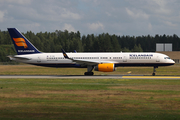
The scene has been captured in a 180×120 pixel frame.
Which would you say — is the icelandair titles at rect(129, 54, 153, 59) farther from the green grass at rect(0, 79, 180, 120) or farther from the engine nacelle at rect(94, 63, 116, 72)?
the green grass at rect(0, 79, 180, 120)

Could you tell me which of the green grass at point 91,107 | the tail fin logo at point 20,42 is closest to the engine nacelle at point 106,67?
the tail fin logo at point 20,42

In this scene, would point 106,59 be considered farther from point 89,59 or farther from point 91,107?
point 91,107

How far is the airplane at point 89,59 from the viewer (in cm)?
3965

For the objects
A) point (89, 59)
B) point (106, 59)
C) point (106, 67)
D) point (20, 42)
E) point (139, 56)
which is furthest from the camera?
point (20, 42)

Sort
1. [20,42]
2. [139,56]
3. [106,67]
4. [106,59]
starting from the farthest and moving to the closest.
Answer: [20,42] → [106,59] → [139,56] → [106,67]

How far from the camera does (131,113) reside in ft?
43.0

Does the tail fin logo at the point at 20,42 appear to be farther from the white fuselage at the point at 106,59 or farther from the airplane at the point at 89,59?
the white fuselage at the point at 106,59

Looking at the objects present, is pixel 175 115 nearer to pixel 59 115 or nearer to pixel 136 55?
pixel 59 115

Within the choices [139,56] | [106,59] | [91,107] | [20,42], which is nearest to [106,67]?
[106,59]

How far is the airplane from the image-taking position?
3965 cm

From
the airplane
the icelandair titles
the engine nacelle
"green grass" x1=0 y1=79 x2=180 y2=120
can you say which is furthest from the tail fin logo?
"green grass" x1=0 y1=79 x2=180 y2=120

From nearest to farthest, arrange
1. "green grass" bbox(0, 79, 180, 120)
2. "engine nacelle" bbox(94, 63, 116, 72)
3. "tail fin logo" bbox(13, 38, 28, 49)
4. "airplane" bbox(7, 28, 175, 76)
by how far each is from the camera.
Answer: "green grass" bbox(0, 79, 180, 120), "engine nacelle" bbox(94, 63, 116, 72), "airplane" bbox(7, 28, 175, 76), "tail fin logo" bbox(13, 38, 28, 49)

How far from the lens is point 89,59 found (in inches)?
1606

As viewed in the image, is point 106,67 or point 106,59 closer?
point 106,67
